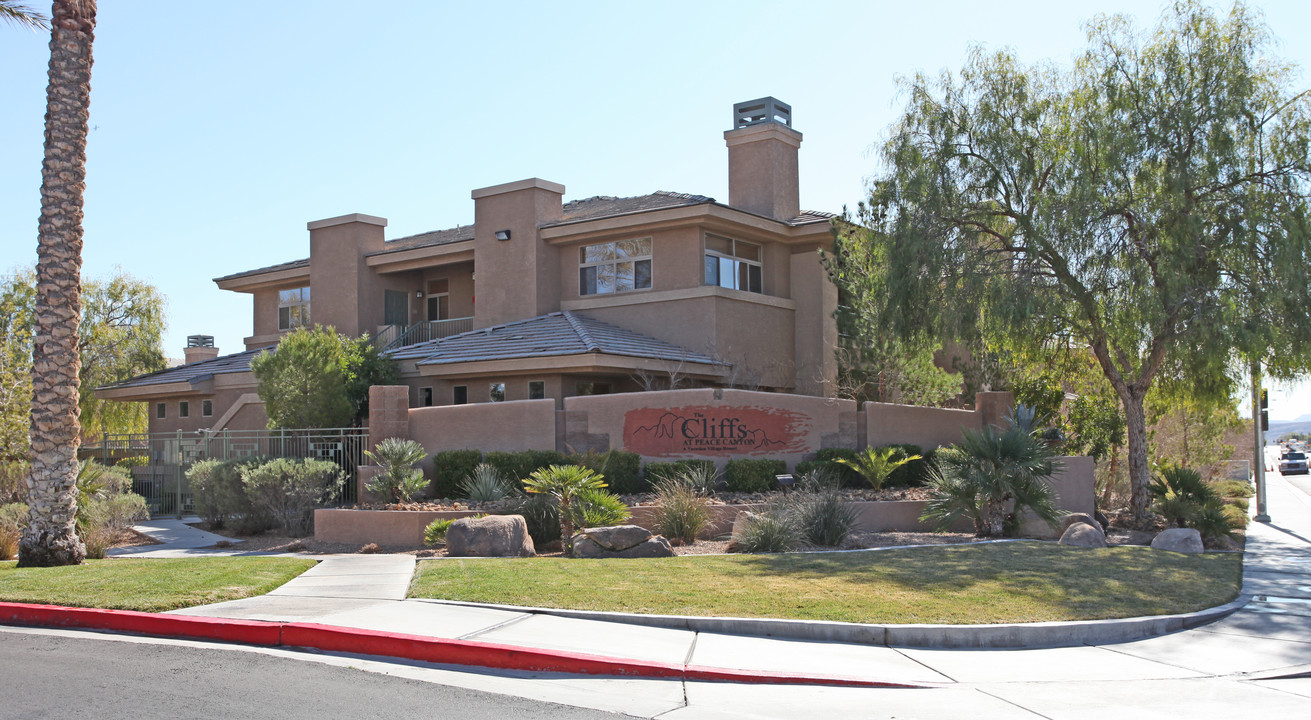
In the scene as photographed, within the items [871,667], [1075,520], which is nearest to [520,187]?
[1075,520]

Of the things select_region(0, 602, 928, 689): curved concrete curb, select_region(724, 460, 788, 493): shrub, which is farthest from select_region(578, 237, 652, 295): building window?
select_region(0, 602, 928, 689): curved concrete curb

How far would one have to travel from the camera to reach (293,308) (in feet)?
127

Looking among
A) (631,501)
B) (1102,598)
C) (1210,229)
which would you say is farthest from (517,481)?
(1210,229)

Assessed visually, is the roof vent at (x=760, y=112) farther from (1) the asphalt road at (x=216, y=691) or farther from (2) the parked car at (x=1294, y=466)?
(2) the parked car at (x=1294, y=466)

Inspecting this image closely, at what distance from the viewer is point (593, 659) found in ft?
28.2

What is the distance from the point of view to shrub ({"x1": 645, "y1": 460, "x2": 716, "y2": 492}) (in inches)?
830

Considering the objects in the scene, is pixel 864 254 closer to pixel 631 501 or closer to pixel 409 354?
pixel 631 501

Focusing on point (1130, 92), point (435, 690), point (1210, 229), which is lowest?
point (435, 690)

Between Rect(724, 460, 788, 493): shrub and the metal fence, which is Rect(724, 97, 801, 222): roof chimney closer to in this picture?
Rect(724, 460, 788, 493): shrub

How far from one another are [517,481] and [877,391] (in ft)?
42.5

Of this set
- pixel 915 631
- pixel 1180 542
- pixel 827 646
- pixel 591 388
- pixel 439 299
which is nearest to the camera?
pixel 827 646

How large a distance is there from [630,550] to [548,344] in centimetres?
1235

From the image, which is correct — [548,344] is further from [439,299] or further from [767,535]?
[767,535]

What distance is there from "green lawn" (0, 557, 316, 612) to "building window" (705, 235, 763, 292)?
16383mm
